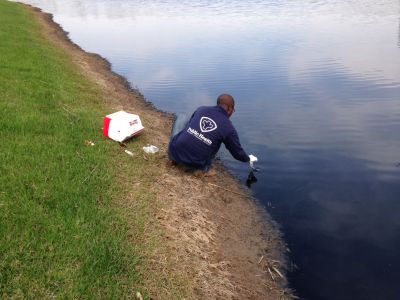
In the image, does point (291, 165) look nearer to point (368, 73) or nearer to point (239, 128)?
point (239, 128)

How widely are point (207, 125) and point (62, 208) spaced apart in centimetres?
369

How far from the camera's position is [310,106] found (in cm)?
1675

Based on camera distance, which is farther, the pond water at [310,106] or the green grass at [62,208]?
the pond water at [310,106]

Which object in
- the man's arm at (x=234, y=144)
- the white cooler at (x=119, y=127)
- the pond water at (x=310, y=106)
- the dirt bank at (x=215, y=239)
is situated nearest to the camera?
the dirt bank at (x=215, y=239)

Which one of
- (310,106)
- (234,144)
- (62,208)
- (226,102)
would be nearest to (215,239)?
(234,144)

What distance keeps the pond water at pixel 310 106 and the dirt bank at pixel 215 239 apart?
51 cm

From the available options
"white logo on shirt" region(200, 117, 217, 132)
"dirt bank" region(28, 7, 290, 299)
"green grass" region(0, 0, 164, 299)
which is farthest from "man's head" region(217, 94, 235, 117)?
"green grass" region(0, 0, 164, 299)

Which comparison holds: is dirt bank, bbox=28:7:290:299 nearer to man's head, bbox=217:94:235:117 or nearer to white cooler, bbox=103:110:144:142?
white cooler, bbox=103:110:144:142

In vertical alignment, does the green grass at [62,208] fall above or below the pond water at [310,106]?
above

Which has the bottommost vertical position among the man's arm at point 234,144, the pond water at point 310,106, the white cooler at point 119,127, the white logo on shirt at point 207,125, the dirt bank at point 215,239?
the pond water at point 310,106

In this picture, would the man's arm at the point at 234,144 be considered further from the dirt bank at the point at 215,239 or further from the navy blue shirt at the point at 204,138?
the dirt bank at the point at 215,239

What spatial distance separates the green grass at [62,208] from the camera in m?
5.49

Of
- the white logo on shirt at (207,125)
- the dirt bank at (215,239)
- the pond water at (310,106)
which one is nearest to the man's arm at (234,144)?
the white logo on shirt at (207,125)

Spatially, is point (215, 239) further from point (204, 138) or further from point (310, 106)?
point (310, 106)
